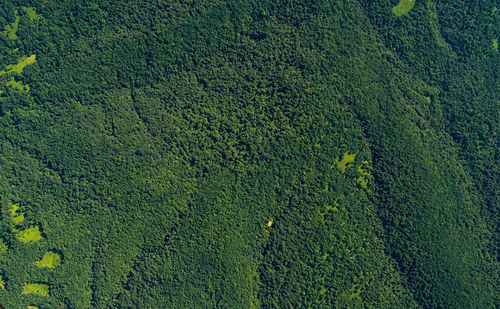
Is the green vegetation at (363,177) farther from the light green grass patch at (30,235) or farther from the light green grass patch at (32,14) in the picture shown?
the light green grass patch at (32,14)

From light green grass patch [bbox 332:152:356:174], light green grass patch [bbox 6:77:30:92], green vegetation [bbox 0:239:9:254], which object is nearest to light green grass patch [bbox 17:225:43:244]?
green vegetation [bbox 0:239:9:254]

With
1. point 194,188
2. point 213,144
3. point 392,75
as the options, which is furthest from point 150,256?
point 392,75

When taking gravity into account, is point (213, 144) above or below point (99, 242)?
above

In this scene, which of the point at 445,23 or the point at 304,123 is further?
the point at 445,23

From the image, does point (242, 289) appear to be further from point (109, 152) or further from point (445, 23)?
point (445, 23)

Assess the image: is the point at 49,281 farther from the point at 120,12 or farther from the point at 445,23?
the point at 445,23

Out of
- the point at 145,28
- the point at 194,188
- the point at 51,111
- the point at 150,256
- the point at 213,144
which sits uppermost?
the point at 145,28

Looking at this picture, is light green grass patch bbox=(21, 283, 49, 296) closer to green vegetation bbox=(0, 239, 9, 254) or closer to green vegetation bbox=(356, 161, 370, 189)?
green vegetation bbox=(0, 239, 9, 254)
